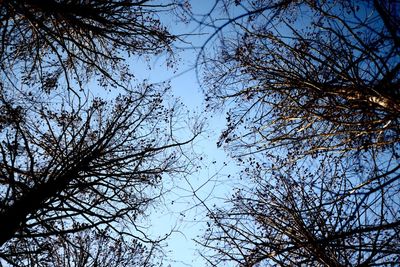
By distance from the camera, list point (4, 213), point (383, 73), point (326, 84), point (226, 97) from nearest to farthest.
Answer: point (4, 213) → point (383, 73) → point (326, 84) → point (226, 97)

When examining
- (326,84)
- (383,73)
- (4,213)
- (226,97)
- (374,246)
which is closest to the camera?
(4,213)

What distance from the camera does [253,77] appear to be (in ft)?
17.7

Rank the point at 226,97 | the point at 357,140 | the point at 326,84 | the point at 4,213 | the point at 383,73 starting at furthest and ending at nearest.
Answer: the point at 226,97 < the point at 357,140 < the point at 326,84 < the point at 383,73 < the point at 4,213

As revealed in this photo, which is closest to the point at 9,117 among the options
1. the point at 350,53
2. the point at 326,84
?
the point at 326,84

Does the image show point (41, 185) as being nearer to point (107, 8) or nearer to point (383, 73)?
point (107, 8)

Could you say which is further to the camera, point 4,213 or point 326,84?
point 326,84

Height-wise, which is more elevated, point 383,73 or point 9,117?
point 383,73

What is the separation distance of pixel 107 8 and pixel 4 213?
3970mm

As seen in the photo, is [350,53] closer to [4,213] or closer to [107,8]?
[107,8]

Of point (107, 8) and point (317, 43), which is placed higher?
point (107, 8)

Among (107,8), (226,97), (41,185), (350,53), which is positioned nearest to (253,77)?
(226,97)

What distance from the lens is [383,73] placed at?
4.13 metres

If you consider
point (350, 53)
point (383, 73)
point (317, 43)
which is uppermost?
point (317, 43)

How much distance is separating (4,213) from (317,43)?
17.9 ft
